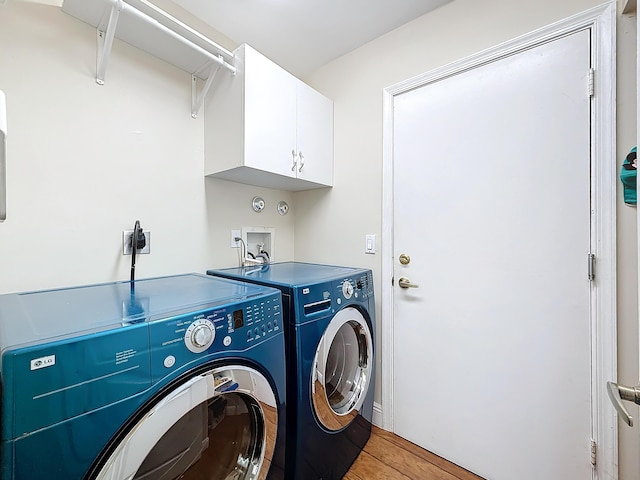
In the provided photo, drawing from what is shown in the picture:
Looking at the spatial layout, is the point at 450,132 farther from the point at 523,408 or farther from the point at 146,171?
the point at 146,171

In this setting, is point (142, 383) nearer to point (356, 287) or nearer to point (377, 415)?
point (356, 287)

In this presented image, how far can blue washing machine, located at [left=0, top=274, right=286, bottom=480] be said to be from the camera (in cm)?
53

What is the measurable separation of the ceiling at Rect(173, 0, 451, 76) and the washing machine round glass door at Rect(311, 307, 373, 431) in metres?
1.66

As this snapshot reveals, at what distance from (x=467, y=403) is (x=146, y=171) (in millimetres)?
2083

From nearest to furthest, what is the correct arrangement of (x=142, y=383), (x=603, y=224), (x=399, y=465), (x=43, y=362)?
(x=43, y=362), (x=142, y=383), (x=603, y=224), (x=399, y=465)

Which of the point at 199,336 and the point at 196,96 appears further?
the point at 196,96

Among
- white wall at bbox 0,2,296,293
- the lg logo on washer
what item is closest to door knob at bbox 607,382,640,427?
the lg logo on washer

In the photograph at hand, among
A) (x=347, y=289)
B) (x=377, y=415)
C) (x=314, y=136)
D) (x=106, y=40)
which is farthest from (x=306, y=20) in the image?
(x=377, y=415)

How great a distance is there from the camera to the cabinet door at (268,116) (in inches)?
57.0

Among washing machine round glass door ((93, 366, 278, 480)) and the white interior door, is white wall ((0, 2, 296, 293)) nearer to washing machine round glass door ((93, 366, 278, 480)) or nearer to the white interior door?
washing machine round glass door ((93, 366, 278, 480))

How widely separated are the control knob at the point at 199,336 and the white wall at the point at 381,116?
1.21 m

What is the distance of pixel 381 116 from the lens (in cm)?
177

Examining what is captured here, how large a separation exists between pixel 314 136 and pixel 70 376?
170cm

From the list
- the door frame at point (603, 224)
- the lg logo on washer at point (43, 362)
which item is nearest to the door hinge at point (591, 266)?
the door frame at point (603, 224)
